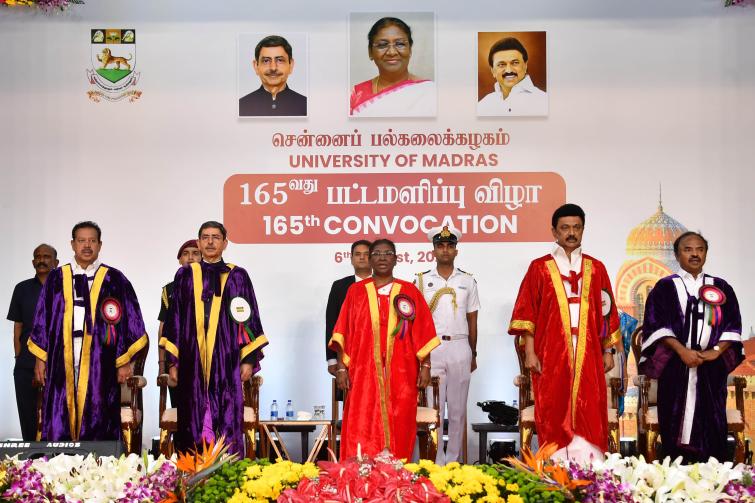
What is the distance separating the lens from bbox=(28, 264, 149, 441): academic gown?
5539 millimetres

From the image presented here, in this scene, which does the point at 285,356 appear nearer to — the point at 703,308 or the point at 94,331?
the point at 94,331

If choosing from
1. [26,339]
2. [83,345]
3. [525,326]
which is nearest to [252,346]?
[83,345]

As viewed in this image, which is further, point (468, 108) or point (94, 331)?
point (468, 108)

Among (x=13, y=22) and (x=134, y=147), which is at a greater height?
(x=13, y=22)

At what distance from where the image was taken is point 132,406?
18.4 ft

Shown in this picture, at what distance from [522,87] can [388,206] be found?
1464 millimetres

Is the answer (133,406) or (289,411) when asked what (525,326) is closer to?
(289,411)

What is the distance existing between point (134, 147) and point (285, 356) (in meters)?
2.13

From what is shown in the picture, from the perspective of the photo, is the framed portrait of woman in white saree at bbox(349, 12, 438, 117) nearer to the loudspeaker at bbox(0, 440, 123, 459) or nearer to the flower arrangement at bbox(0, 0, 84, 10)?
the flower arrangement at bbox(0, 0, 84, 10)

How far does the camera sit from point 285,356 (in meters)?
7.29

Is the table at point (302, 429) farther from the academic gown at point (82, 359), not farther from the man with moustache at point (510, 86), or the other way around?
the man with moustache at point (510, 86)

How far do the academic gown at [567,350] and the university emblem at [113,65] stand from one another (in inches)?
152

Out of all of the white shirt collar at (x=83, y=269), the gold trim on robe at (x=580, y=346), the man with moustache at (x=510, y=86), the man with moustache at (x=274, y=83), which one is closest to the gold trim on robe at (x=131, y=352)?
the white shirt collar at (x=83, y=269)

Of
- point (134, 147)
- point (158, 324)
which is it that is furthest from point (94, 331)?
point (134, 147)
